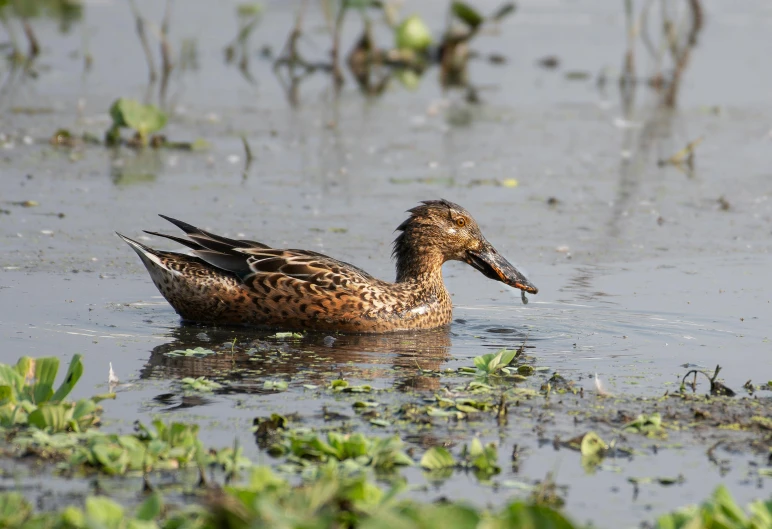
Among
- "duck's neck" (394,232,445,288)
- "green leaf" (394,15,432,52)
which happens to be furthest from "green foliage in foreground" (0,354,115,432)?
"green leaf" (394,15,432,52)

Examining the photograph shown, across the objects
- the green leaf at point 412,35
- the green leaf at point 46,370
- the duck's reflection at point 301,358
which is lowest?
the duck's reflection at point 301,358

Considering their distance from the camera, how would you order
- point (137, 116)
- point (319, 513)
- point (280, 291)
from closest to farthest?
1. point (319, 513)
2. point (280, 291)
3. point (137, 116)

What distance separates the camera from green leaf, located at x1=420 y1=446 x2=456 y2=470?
16.2 ft

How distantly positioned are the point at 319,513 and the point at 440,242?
4591 mm

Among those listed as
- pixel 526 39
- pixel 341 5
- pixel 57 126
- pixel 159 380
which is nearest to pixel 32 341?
pixel 159 380

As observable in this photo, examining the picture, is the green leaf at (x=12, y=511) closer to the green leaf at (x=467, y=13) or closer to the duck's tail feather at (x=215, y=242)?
the duck's tail feather at (x=215, y=242)

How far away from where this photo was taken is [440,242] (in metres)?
8.51

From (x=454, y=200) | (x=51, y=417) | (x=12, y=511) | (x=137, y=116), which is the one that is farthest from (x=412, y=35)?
(x=12, y=511)

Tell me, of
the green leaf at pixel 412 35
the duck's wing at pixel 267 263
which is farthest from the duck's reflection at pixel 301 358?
the green leaf at pixel 412 35

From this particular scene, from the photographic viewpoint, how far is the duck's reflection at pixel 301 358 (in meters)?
6.48

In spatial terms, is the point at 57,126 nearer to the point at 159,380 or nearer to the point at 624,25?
the point at 159,380

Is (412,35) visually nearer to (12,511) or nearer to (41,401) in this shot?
(41,401)

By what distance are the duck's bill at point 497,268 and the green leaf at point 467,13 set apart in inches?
394

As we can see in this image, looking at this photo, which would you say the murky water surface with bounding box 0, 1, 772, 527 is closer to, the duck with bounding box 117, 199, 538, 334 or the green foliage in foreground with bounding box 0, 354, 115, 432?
the duck with bounding box 117, 199, 538, 334
